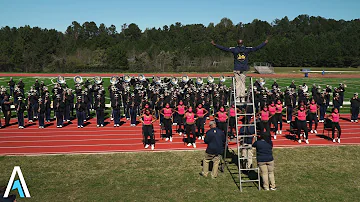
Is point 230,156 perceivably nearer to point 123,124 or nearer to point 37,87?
point 123,124

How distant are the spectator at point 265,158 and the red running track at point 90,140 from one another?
4384 millimetres

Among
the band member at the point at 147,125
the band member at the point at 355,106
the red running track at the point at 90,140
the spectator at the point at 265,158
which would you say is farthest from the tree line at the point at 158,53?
the spectator at the point at 265,158

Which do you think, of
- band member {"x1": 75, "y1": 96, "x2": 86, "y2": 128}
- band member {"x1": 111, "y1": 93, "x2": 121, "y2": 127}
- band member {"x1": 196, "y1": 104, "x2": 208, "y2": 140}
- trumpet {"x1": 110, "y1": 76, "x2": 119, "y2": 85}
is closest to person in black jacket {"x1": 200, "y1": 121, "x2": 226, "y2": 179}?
band member {"x1": 196, "y1": 104, "x2": 208, "y2": 140}

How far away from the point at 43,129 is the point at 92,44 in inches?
2784

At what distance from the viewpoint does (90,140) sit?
14812 millimetres

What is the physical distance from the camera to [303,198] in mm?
8914

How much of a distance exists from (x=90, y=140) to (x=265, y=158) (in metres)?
8.72

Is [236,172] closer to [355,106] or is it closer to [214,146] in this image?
[214,146]

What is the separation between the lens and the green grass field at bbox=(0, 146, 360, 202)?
29.8ft

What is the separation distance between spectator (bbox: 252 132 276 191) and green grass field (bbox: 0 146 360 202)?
342 mm

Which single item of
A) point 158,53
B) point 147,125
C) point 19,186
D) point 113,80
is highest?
→ point 158,53

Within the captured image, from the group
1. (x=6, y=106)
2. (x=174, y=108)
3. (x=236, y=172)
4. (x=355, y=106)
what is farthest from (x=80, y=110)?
(x=355, y=106)

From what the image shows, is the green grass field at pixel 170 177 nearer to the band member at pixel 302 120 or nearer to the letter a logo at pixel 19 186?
the letter a logo at pixel 19 186

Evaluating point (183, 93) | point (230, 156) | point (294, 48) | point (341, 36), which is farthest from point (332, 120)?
point (341, 36)
